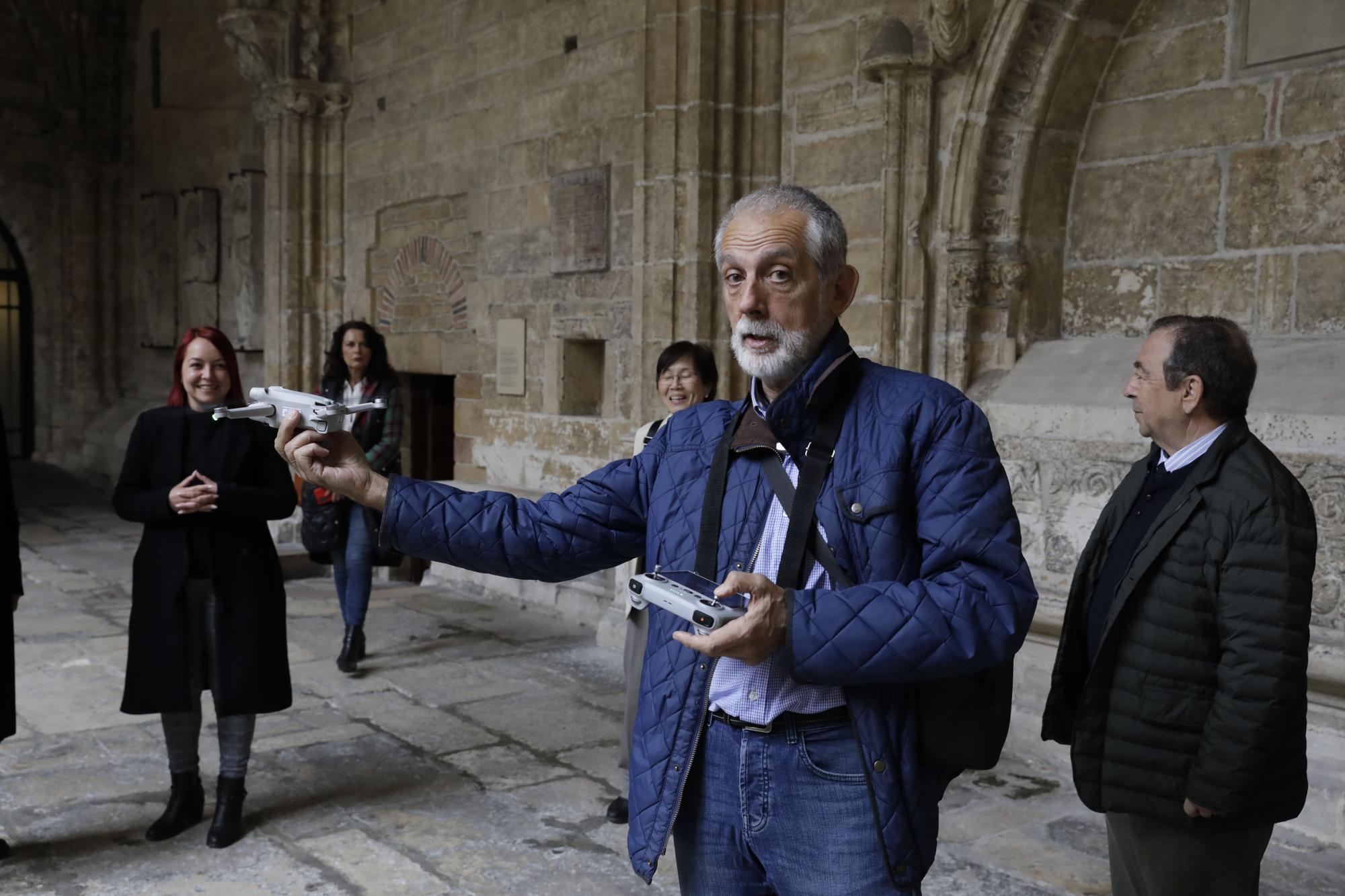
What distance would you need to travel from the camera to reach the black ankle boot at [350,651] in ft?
Result: 19.4

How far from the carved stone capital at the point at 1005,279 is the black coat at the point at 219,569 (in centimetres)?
297

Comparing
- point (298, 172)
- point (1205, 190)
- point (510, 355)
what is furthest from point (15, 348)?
point (1205, 190)

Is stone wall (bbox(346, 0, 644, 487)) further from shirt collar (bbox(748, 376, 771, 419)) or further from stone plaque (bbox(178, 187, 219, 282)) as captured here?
shirt collar (bbox(748, 376, 771, 419))

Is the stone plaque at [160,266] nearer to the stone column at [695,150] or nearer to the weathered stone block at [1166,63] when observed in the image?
the stone column at [695,150]

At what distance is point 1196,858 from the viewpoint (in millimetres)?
2404

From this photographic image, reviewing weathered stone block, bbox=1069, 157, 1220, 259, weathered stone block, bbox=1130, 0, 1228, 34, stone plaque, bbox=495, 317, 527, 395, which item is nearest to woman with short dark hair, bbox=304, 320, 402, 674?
stone plaque, bbox=495, 317, 527, 395

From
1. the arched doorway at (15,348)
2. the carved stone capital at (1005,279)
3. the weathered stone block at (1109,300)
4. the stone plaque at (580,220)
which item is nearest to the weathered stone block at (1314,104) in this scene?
the weathered stone block at (1109,300)

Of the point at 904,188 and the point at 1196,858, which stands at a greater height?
the point at 904,188

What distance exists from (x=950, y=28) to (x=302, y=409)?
394 centimetres

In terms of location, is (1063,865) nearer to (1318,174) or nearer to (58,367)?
(1318,174)

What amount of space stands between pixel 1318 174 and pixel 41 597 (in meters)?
7.11

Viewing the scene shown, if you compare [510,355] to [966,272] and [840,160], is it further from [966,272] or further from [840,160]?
[966,272]

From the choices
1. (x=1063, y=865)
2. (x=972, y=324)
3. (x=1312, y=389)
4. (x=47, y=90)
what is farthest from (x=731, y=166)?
(x=47, y=90)

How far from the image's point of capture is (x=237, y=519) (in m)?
3.82
